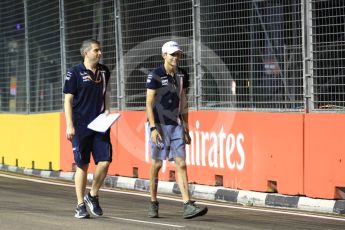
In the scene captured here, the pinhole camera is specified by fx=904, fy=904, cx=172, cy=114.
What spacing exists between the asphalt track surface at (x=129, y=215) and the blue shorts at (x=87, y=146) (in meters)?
0.68

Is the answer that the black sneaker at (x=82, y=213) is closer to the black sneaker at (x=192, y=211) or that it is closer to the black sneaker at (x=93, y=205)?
the black sneaker at (x=93, y=205)

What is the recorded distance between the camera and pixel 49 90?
1983 cm

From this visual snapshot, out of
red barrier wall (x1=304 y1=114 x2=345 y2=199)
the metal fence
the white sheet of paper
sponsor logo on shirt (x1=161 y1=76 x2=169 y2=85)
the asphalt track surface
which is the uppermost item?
the metal fence

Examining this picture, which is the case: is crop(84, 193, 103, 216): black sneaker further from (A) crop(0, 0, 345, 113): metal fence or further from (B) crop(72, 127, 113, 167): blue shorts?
(A) crop(0, 0, 345, 113): metal fence

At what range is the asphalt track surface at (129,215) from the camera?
9.65 metres

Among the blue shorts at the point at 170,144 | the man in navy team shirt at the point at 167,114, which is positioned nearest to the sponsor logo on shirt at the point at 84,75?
the man in navy team shirt at the point at 167,114

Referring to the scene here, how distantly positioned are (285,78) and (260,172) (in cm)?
144

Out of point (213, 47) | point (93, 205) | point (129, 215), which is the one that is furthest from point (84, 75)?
point (213, 47)

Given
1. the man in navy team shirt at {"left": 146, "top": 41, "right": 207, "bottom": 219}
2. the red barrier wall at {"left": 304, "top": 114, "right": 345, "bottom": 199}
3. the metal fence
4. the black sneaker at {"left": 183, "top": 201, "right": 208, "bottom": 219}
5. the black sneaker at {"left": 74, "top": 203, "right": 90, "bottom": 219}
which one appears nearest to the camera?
the black sneaker at {"left": 74, "top": 203, "right": 90, "bottom": 219}

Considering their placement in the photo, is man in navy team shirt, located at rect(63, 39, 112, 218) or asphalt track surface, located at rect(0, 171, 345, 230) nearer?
asphalt track surface, located at rect(0, 171, 345, 230)

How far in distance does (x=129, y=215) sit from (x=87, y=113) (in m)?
1.37

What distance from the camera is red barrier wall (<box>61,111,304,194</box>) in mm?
12898

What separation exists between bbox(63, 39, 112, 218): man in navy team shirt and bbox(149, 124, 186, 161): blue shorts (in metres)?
0.66

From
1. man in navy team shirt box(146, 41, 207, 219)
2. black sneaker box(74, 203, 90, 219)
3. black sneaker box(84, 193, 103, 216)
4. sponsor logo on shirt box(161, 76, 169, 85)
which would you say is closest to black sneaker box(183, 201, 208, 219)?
man in navy team shirt box(146, 41, 207, 219)
